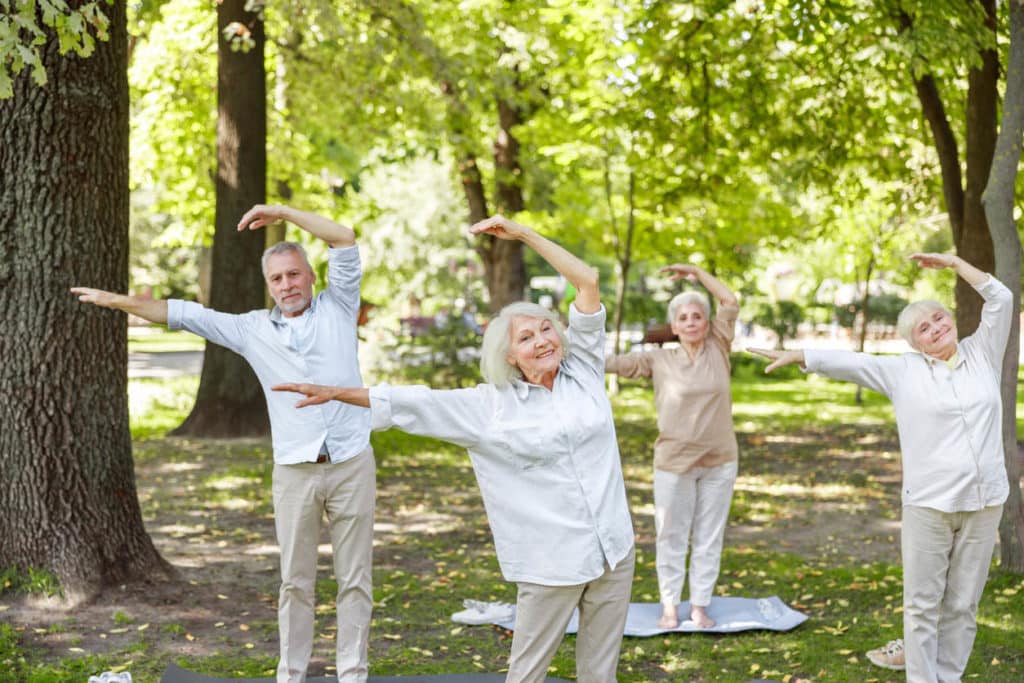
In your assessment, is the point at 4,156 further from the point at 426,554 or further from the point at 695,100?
the point at 695,100

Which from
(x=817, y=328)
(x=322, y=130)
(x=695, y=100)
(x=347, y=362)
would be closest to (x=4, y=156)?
(x=347, y=362)

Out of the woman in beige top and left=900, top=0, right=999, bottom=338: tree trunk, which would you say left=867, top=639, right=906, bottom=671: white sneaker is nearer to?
the woman in beige top

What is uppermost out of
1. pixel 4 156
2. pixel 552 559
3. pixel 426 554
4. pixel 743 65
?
pixel 743 65

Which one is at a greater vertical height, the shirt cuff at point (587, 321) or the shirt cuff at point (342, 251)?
the shirt cuff at point (342, 251)

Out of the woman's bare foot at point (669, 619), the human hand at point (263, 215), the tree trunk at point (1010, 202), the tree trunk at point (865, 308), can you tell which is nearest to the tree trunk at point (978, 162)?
the tree trunk at point (1010, 202)

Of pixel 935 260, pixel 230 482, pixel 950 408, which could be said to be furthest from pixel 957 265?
pixel 230 482

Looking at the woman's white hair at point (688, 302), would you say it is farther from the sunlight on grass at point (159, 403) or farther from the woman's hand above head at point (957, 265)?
the sunlight on grass at point (159, 403)

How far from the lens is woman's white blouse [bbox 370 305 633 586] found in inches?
164

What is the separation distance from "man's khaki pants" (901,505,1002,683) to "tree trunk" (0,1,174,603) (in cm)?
463

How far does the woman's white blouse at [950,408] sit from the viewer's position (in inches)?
207

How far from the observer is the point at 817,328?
3859cm

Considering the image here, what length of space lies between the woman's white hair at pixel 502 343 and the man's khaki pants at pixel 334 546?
1.49 metres

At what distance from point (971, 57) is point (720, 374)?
12.0 ft

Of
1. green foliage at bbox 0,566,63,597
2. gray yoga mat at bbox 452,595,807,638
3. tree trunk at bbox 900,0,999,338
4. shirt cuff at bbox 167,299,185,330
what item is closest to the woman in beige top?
gray yoga mat at bbox 452,595,807,638
